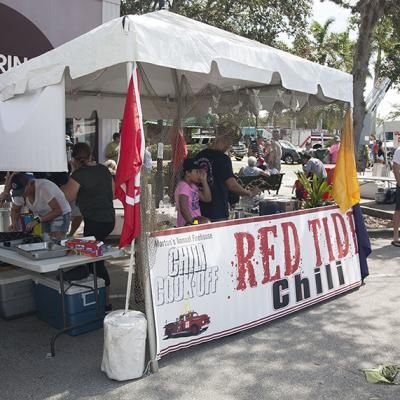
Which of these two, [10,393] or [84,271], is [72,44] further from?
[10,393]

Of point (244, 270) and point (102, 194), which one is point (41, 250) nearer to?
point (102, 194)

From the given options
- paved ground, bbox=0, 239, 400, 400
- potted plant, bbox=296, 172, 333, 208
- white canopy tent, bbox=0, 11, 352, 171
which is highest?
white canopy tent, bbox=0, 11, 352, 171

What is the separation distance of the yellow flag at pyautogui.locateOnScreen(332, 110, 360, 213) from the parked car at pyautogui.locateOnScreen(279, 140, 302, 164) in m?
25.5

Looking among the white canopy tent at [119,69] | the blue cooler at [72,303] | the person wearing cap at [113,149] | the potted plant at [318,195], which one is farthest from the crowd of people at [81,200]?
the person wearing cap at [113,149]

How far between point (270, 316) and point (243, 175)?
6.63 m

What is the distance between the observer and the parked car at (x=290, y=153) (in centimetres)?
3118

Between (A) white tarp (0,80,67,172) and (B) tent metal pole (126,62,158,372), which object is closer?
(B) tent metal pole (126,62,158,372)

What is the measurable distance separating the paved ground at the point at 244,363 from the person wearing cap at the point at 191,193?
125 cm

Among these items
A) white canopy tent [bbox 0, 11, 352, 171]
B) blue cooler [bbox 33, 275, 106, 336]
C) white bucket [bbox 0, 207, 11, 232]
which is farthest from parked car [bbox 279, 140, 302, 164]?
blue cooler [bbox 33, 275, 106, 336]

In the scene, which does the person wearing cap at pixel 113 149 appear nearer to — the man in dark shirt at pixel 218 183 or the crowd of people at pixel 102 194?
the crowd of people at pixel 102 194

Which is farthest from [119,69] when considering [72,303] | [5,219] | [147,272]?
[147,272]

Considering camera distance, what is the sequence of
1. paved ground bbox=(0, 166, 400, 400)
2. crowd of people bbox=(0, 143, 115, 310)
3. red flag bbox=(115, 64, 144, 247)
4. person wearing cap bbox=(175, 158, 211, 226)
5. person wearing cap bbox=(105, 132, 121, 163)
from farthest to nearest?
1. person wearing cap bbox=(105, 132, 121, 163)
2. person wearing cap bbox=(175, 158, 211, 226)
3. crowd of people bbox=(0, 143, 115, 310)
4. red flag bbox=(115, 64, 144, 247)
5. paved ground bbox=(0, 166, 400, 400)

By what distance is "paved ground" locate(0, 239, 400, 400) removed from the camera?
3.57 metres

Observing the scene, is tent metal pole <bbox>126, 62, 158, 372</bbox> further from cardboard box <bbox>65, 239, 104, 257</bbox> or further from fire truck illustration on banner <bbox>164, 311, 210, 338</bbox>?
cardboard box <bbox>65, 239, 104, 257</bbox>
